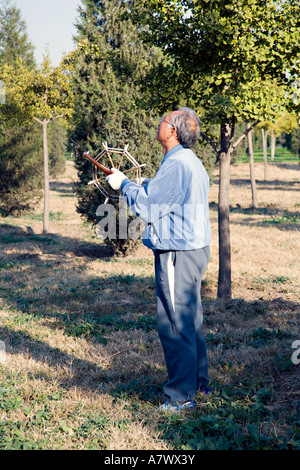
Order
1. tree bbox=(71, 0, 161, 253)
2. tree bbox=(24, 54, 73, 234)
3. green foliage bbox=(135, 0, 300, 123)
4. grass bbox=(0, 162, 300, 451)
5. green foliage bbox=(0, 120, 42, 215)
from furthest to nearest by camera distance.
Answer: green foliage bbox=(0, 120, 42, 215)
tree bbox=(24, 54, 73, 234)
tree bbox=(71, 0, 161, 253)
green foliage bbox=(135, 0, 300, 123)
grass bbox=(0, 162, 300, 451)

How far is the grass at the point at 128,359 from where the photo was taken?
3.11m

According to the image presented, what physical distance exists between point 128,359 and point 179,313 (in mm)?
1490

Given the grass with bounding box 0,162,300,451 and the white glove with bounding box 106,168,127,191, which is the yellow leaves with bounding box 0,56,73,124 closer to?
the grass with bounding box 0,162,300,451

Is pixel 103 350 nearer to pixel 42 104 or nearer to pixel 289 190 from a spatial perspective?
pixel 42 104

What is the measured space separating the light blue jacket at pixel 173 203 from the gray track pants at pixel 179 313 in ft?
0.37

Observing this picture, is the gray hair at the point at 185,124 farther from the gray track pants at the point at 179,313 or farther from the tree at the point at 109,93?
the tree at the point at 109,93

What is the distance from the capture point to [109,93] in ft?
32.8

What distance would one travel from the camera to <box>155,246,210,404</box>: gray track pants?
3.28m

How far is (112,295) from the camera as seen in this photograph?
724 cm

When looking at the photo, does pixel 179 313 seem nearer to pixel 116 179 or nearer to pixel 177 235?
pixel 177 235

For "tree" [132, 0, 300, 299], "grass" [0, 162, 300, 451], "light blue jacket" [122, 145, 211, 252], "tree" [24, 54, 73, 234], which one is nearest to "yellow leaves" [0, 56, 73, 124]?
"tree" [24, 54, 73, 234]

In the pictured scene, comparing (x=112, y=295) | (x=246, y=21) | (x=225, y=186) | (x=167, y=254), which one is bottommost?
(x=112, y=295)

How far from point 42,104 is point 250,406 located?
39.3ft
